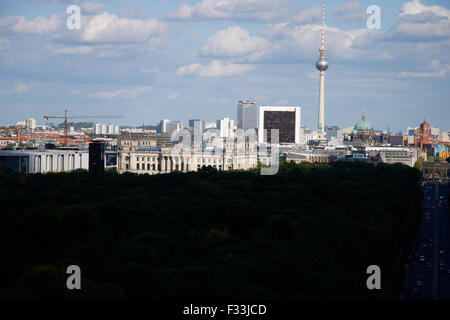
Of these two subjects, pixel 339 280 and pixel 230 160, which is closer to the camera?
pixel 339 280

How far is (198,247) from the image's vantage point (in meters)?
39.0

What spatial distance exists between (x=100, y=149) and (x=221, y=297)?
67.5 metres

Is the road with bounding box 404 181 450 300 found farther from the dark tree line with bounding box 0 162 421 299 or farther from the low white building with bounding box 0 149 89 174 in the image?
the low white building with bounding box 0 149 89 174

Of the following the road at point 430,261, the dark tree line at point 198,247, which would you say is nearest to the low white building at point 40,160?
the dark tree line at point 198,247

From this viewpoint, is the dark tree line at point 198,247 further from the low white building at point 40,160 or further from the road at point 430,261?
the low white building at point 40,160

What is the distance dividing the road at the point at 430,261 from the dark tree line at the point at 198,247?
136 cm

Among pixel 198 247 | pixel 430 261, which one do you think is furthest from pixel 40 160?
pixel 198 247

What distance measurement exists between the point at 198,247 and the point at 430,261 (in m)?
24.4

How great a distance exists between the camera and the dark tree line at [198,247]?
3067 cm

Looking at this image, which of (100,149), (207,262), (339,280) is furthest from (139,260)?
(100,149)

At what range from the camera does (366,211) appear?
59094 millimetres

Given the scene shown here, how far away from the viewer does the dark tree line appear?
30672 mm

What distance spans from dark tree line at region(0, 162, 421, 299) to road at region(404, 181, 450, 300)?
136 cm
